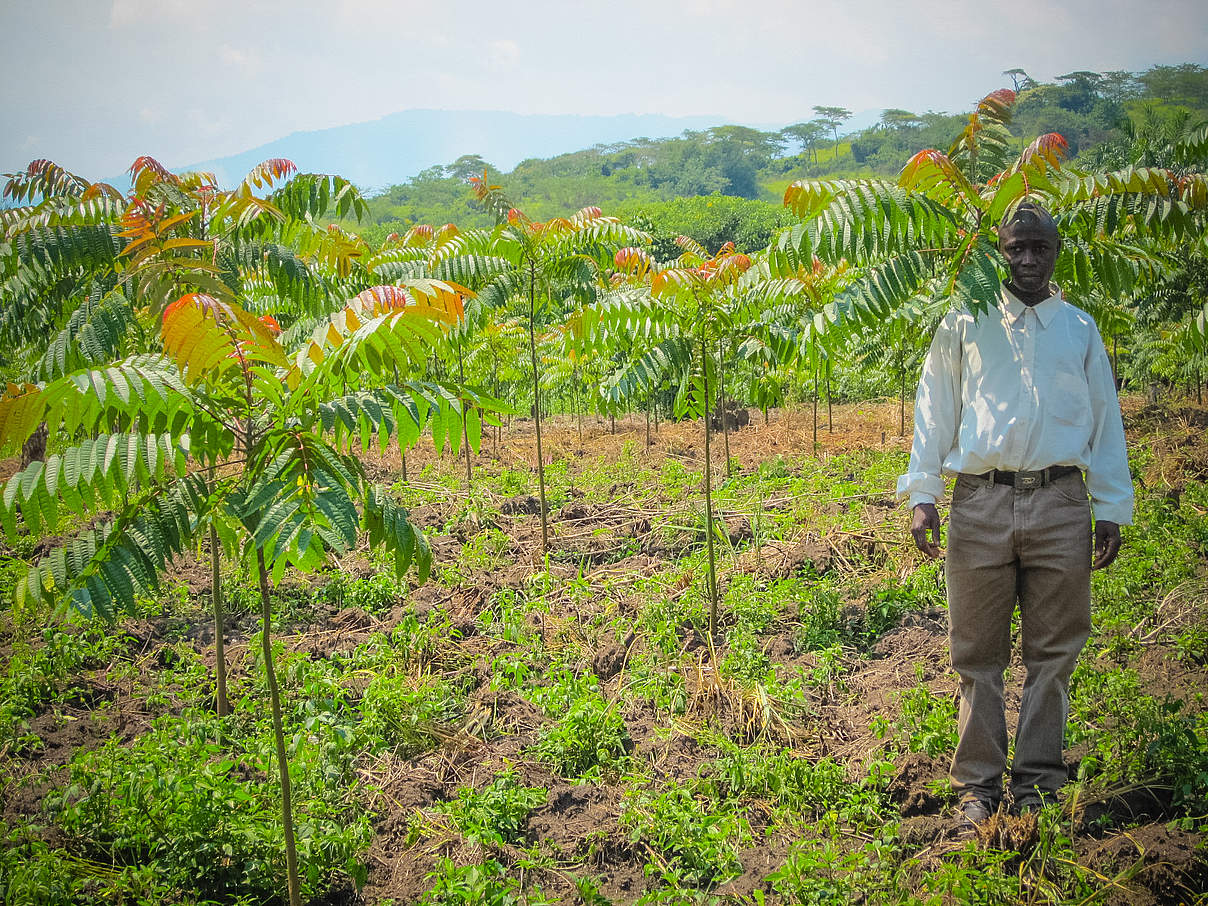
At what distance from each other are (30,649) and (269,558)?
3.87 m

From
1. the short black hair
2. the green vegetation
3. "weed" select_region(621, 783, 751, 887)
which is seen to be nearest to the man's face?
the short black hair

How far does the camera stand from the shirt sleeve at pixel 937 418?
299 centimetres

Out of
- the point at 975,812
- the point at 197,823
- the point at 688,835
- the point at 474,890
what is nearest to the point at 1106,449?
the point at 975,812

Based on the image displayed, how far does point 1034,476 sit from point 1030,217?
0.96 m

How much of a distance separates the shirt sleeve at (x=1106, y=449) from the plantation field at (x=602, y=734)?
106 centimetres

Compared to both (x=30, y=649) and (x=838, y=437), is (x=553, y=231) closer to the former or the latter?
(x=30, y=649)

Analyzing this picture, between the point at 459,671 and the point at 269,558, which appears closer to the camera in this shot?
the point at 269,558

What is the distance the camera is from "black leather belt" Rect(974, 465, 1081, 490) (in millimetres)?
2783

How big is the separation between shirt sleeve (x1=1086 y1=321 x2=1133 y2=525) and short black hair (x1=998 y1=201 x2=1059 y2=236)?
0.41 meters

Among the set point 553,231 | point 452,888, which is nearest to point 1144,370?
point 553,231

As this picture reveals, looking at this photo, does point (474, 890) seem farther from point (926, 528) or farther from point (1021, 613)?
point (1021, 613)

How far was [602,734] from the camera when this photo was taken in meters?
3.77

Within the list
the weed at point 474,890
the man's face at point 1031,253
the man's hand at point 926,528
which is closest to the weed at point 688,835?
the weed at point 474,890

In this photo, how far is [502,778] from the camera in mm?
3459
